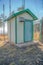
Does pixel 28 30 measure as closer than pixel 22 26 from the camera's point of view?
No

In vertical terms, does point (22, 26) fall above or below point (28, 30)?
above

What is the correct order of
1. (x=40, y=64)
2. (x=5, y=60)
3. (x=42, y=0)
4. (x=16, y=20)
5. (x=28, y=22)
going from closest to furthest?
(x=40, y=64), (x=5, y=60), (x=16, y=20), (x=28, y=22), (x=42, y=0)

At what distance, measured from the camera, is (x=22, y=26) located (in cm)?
743

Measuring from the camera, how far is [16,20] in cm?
714

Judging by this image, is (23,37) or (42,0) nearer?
(23,37)

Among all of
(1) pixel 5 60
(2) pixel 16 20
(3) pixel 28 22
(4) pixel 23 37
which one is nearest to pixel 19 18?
(2) pixel 16 20

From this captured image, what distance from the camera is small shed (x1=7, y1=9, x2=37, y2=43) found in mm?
7184

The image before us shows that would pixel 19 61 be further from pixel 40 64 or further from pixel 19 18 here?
pixel 19 18

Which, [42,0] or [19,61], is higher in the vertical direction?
[42,0]

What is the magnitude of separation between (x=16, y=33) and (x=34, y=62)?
320 centimetres

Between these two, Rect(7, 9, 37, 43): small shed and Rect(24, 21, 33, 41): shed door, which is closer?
Rect(7, 9, 37, 43): small shed

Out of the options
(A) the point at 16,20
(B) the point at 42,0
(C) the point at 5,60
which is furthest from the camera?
(B) the point at 42,0

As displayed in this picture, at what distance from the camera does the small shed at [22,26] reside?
23.6 feet

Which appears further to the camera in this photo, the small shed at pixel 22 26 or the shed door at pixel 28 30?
the shed door at pixel 28 30
